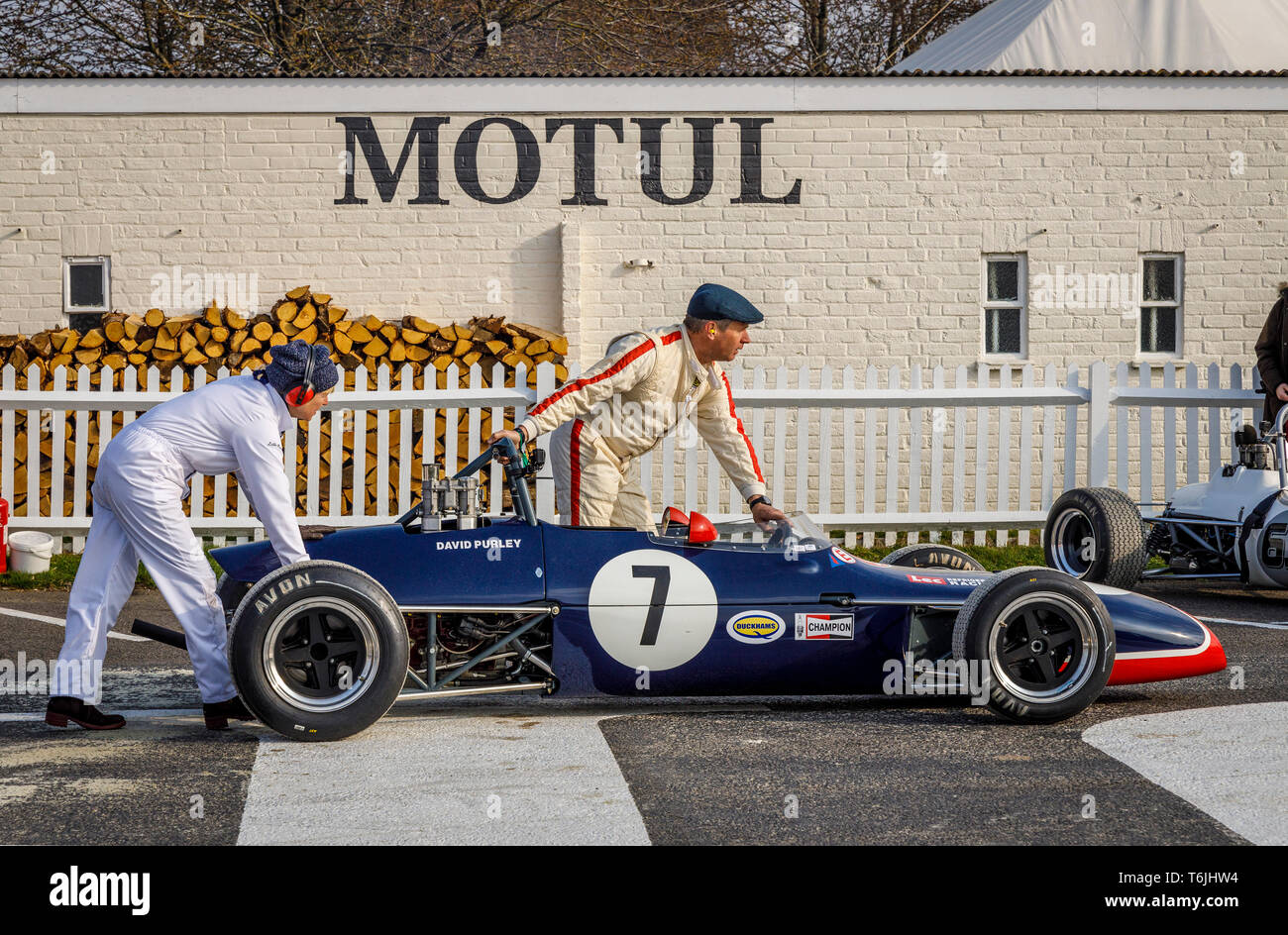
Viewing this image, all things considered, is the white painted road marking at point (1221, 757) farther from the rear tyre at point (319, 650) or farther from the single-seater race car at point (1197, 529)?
the single-seater race car at point (1197, 529)

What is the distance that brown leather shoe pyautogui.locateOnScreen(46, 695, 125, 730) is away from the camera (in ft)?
17.6

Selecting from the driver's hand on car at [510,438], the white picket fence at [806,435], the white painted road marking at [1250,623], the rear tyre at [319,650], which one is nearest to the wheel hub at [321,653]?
the rear tyre at [319,650]

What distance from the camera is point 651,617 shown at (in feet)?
17.8

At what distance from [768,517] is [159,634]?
238 centimetres

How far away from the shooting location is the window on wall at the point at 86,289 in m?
14.2

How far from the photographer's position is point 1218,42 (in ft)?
54.0

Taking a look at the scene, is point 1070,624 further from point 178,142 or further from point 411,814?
point 178,142

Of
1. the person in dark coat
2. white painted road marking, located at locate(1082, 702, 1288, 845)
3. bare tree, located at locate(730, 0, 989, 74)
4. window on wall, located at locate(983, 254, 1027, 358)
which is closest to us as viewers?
white painted road marking, located at locate(1082, 702, 1288, 845)

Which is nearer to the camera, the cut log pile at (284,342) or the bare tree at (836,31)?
the cut log pile at (284,342)

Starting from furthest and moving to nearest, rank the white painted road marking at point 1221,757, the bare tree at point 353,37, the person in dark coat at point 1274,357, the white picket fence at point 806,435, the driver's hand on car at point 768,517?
the bare tree at point 353,37, the white picket fence at point 806,435, the person in dark coat at point 1274,357, the driver's hand on car at point 768,517, the white painted road marking at point 1221,757

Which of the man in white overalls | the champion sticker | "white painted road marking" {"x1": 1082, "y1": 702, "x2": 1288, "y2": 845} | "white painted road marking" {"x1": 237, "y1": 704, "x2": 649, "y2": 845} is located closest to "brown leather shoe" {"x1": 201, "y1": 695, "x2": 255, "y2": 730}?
the man in white overalls

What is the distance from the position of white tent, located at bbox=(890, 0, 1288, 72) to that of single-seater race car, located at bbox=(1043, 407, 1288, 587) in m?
7.85

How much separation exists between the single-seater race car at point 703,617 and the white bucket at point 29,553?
540 cm

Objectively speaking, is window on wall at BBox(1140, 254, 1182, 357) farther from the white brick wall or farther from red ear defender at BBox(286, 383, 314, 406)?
red ear defender at BBox(286, 383, 314, 406)
